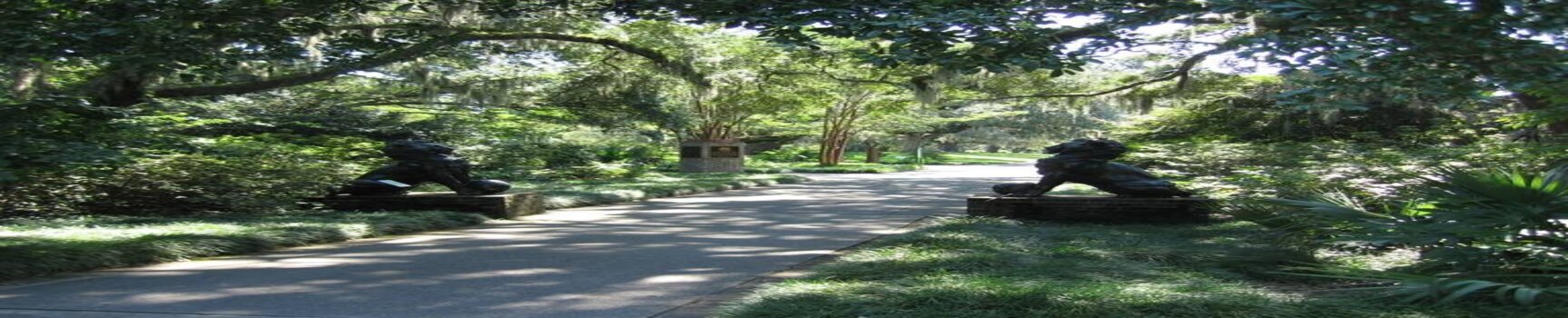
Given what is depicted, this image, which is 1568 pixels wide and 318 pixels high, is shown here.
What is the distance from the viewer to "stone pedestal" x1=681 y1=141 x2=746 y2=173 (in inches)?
1210

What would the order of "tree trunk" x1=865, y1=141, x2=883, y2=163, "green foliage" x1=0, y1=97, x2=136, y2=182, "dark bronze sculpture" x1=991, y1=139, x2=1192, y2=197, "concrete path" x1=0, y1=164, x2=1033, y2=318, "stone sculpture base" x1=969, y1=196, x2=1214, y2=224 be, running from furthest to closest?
"tree trunk" x1=865, y1=141, x2=883, y2=163, "dark bronze sculpture" x1=991, y1=139, x2=1192, y2=197, "stone sculpture base" x1=969, y1=196, x2=1214, y2=224, "green foliage" x1=0, y1=97, x2=136, y2=182, "concrete path" x1=0, y1=164, x2=1033, y2=318

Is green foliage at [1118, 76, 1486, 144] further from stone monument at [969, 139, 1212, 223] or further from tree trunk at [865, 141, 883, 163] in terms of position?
tree trunk at [865, 141, 883, 163]

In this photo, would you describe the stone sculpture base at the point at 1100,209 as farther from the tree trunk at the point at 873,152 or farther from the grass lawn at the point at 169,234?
the tree trunk at the point at 873,152

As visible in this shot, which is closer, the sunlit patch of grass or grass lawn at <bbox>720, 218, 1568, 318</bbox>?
grass lawn at <bbox>720, 218, 1568, 318</bbox>

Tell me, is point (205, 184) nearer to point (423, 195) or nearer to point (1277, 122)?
point (423, 195)

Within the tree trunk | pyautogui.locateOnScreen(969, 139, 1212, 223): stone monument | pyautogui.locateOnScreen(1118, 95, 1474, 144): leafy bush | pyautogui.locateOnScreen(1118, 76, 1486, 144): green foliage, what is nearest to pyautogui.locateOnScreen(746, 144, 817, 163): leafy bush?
the tree trunk

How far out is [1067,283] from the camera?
5.87 metres

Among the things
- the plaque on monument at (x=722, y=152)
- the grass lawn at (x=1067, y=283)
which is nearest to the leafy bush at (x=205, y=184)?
the grass lawn at (x=1067, y=283)

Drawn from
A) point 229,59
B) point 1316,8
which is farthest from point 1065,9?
point 229,59

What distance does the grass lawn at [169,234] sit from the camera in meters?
6.97

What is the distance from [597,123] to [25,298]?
14492 millimetres

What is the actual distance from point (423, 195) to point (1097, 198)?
25.6 ft

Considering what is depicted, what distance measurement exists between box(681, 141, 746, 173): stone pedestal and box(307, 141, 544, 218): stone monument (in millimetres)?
18115

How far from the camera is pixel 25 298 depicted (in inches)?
230
